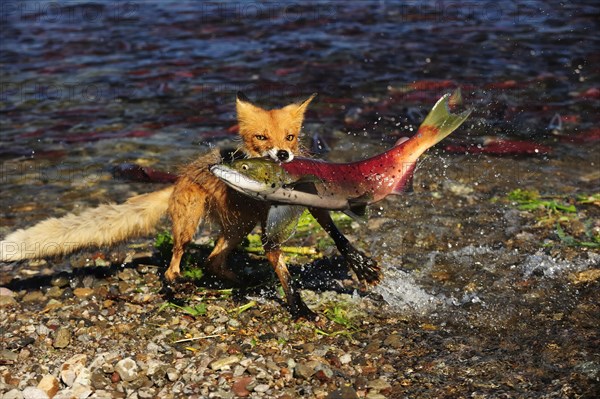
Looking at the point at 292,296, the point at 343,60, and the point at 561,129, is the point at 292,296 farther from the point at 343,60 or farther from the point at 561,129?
the point at 343,60

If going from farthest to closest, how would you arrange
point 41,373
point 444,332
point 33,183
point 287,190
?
point 33,183, point 444,332, point 41,373, point 287,190

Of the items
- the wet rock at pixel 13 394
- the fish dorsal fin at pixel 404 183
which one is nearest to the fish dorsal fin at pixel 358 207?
the fish dorsal fin at pixel 404 183

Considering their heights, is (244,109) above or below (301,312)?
above

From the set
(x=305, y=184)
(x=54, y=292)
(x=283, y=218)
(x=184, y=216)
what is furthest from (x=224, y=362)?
(x=54, y=292)

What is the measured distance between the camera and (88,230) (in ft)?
20.4

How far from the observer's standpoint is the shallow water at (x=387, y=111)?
6059 millimetres

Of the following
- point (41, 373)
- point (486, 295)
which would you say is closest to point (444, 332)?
point (486, 295)

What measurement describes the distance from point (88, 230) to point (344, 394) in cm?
267

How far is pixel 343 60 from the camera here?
14047 mm

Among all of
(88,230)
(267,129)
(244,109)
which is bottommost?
(88,230)

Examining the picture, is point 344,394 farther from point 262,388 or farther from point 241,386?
point 241,386

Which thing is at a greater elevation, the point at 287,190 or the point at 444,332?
the point at 287,190

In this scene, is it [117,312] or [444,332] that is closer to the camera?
[444,332]

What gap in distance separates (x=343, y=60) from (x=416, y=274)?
27.2 ft
